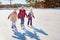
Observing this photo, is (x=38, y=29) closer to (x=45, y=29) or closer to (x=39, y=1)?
(x=45, y=29)

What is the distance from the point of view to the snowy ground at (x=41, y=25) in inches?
89.9

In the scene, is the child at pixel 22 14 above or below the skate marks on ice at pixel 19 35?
above

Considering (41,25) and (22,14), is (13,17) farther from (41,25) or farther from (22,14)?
(41,25)

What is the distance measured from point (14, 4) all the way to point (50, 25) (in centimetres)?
33

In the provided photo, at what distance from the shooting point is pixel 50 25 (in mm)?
2305

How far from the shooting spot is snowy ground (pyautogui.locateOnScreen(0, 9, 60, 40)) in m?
2.28

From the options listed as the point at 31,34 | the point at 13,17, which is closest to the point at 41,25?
the point at 31,34

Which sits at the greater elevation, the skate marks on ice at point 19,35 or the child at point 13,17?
the child at point 13,17

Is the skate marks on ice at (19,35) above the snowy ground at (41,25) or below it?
below

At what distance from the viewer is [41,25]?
230 cm

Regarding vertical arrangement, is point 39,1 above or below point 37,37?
above

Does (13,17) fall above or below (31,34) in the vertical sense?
above

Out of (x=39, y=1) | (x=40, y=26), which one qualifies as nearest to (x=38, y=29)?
(x=40, y=26)

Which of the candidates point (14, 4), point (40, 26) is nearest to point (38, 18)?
point (40, 26)
